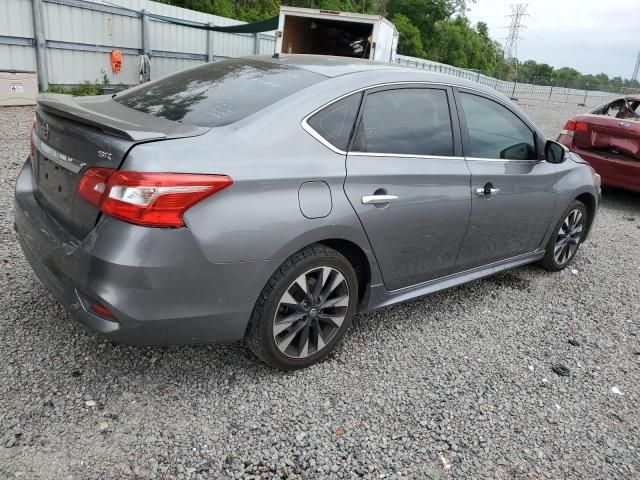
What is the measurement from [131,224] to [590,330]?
11.1 ft

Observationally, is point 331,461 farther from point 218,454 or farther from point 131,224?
point 131,224

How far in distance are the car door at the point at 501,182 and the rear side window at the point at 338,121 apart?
977 mm

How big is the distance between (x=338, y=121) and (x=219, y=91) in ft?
2.30

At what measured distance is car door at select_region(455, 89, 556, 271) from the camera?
3672 millimetres

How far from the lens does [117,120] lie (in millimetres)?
2600

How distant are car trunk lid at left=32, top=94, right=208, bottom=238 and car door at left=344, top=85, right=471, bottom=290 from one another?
96 cm

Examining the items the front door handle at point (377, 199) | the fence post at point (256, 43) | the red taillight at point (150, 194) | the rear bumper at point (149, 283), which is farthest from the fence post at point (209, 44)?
the red taillight at point (150, 194)

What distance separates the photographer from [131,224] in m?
2.30

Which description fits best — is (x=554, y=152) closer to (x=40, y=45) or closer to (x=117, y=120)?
(x=117, y=120)

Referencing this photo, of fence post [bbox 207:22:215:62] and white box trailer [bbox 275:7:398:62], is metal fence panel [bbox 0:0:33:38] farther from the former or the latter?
fence post [bbox 207:22:215:62]

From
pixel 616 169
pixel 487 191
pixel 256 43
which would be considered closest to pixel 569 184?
pixel 487 191

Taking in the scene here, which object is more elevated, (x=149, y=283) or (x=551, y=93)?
(x=149, y=283)

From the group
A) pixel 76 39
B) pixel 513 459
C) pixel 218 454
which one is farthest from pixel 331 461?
pixel 76 39

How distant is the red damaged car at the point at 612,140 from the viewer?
281 inches
